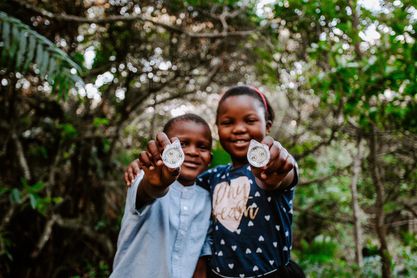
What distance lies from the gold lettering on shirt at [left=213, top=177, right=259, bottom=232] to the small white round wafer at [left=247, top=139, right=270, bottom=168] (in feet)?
1.78

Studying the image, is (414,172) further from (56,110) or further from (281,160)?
(56,110)

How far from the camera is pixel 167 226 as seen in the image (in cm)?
171

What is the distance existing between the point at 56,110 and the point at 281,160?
362cm

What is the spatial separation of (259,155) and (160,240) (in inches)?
28.9

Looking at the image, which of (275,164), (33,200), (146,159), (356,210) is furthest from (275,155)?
(356,210)

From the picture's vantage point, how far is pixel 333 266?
4.35m

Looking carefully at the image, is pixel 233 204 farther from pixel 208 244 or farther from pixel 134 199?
pixel 134 199

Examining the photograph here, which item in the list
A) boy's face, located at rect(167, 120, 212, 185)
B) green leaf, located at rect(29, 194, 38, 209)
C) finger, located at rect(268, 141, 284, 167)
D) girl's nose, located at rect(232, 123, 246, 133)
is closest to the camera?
finger, located at rect(268, 141, 284, 167)

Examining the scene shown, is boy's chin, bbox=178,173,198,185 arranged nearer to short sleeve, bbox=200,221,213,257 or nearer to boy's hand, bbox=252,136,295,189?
short sleeve, bbox=200,221,213,257

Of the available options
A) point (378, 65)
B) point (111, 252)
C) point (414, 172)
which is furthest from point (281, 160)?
point (111, 252)

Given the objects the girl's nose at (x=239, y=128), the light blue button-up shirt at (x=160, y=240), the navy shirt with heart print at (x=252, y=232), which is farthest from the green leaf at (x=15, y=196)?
the girl's nose at (x=239, y=128)

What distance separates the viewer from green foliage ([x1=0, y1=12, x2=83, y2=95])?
271 centimetres

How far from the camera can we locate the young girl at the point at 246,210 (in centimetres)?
164

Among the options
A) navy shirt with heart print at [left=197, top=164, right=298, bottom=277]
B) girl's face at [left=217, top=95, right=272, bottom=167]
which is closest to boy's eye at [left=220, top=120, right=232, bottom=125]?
Result: girl's face at [left=217, top=95, right=272, bottom=167]
